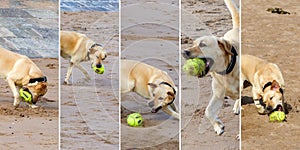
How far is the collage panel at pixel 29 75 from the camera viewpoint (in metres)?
4.15

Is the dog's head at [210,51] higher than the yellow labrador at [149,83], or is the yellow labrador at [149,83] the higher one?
the dog's head at [210,51]

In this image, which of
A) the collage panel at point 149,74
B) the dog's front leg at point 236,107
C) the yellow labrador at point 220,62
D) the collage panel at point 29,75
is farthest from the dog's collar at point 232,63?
the collage panel at point 29,75

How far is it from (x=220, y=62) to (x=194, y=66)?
177 millimetres

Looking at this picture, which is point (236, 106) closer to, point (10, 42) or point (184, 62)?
point (184, 62)

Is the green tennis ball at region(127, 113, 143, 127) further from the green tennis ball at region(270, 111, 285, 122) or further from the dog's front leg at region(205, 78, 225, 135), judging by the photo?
the green tennis ball at region(270, 111, 285, 122)

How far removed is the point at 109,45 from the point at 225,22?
81cm

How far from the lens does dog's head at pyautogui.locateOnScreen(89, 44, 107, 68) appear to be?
412 cm

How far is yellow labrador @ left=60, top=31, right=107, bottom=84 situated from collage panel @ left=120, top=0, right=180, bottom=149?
0.57ft

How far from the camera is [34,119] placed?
165 inches

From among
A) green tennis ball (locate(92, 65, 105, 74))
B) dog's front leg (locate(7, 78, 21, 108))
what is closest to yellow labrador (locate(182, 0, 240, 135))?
green tennis ball (locate(92, 65, 105, 74))

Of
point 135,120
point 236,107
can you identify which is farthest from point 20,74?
point 236,107

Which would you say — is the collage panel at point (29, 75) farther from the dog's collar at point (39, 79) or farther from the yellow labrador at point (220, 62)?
the yellow labrador at point (220, 62)

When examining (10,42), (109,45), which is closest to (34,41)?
(10,42)

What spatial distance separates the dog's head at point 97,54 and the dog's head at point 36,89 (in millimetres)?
391
